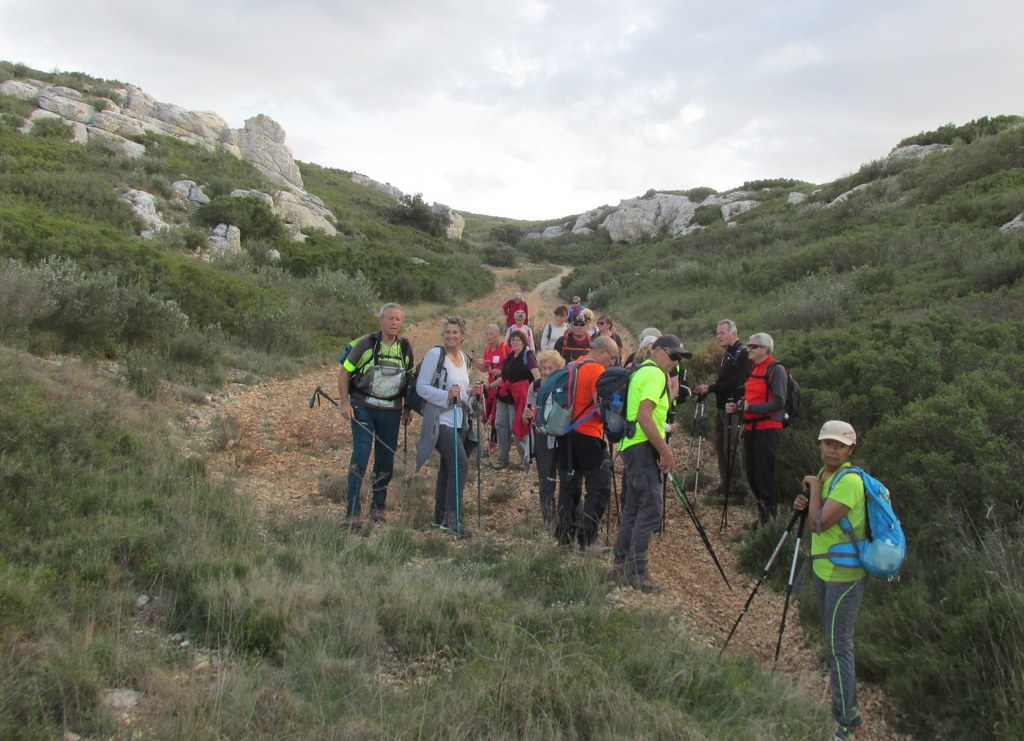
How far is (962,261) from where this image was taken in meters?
11.6

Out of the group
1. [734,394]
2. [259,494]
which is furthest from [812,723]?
[259,494]

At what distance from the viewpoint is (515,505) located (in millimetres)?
7180

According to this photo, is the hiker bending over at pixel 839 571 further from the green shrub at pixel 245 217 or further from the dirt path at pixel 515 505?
the green shrub at pixel 245 217

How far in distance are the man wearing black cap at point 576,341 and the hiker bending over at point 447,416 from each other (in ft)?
7.90

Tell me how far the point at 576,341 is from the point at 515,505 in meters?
2.46

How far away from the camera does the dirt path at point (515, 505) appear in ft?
14.8

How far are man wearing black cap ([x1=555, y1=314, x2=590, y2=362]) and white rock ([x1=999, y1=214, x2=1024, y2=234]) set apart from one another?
949 centimetres

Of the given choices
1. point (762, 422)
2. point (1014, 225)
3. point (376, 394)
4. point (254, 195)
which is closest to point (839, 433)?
point (762, 422)

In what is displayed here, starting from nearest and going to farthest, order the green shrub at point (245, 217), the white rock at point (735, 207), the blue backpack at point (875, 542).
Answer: the blue backpack at point (875, 542) → the green shrub at point (245, 217) → the white rock at point (735, 207)

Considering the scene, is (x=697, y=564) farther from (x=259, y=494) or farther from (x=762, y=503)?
(x=259, y=494)

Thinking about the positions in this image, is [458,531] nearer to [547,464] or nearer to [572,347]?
[547,464]

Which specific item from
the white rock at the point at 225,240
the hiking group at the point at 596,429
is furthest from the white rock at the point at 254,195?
the hiking group at the point at 596,429

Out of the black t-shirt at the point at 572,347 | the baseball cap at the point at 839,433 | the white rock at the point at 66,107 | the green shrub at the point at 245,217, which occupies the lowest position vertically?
the baseball cap at the point at 839,433

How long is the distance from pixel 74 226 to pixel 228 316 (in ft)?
11.4
